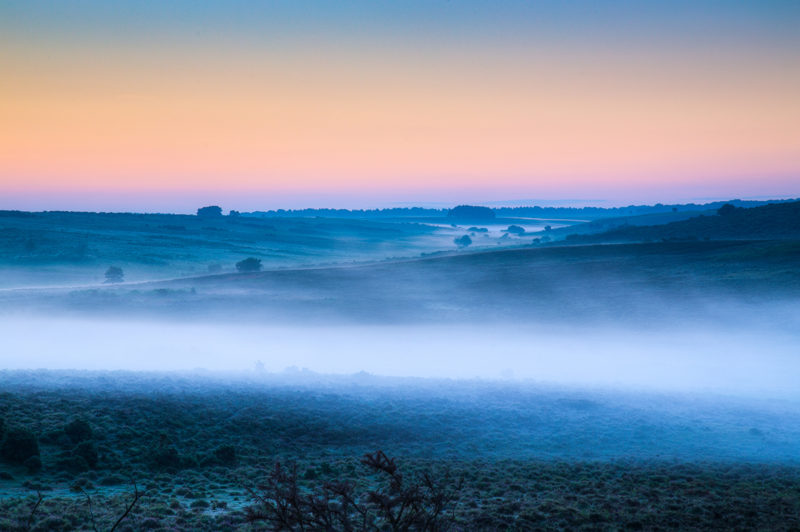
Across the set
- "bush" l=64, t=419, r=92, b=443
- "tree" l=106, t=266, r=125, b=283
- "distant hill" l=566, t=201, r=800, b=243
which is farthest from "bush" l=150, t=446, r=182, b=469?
"distant hill" l=566, t=201, r=800, b=243

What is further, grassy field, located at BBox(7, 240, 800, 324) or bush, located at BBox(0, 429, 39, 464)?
grassy field, located at BBox(7, 240, 800, 324)

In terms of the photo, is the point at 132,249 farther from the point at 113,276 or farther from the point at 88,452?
the point at 88,452

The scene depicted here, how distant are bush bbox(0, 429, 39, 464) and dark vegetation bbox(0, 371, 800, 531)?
13.7 inches

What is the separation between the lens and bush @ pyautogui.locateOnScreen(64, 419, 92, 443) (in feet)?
75.5

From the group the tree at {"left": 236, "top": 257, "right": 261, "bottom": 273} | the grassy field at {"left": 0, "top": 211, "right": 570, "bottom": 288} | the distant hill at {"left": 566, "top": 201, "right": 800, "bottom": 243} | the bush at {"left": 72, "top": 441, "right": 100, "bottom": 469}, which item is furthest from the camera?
the grassy field at {"left": 0, "top": 211, "right": 570, "bottom": 288}

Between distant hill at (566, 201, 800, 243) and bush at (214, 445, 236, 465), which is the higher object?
distant hill at (566, 201, 800, 243)

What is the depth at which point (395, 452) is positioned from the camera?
25.9m

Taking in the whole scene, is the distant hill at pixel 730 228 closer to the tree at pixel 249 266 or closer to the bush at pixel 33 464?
the tree at pixel 249 266

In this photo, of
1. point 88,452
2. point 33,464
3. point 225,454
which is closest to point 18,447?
point 33,464

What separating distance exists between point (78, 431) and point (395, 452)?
13163mm

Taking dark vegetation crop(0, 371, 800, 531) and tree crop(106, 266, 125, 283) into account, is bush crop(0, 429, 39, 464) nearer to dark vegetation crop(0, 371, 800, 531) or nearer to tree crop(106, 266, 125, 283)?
dark vegetation crop(0, 371, 800, 531)

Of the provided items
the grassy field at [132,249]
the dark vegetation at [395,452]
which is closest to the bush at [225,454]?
the dark vegetation at [395,452]

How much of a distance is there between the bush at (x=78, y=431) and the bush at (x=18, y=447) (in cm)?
190

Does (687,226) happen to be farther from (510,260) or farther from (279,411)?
(279,411)
